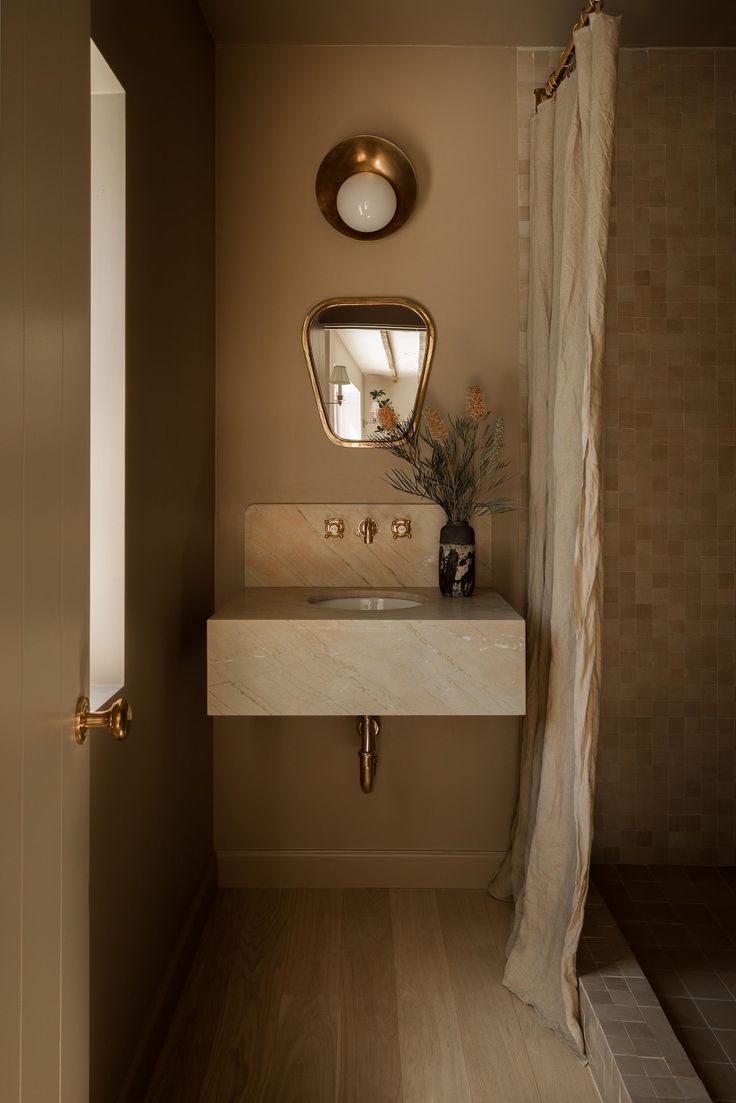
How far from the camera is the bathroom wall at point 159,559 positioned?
4.90 ft

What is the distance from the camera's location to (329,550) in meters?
2.47

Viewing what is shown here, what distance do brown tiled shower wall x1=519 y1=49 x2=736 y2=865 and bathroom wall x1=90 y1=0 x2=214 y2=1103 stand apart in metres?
0.99

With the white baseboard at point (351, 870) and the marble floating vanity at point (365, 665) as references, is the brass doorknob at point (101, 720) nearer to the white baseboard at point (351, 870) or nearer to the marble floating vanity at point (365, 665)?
the marble floating vanity at point (365, 665)

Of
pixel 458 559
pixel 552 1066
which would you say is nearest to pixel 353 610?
pixel 458 559

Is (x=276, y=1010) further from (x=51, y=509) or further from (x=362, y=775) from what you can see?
(x=51, y=509)

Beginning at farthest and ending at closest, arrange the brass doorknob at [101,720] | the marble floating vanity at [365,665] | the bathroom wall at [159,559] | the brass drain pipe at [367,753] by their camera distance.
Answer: the brass drain pipe at [367,753] < the marble floating vanity at [365,665] < the bathroom wall at [159,559] < the brass doorknob at [101,720]

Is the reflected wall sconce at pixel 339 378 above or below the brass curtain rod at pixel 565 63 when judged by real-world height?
below

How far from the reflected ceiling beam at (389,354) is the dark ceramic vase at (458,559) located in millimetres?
484

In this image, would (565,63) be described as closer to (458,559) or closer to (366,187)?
(366,187)

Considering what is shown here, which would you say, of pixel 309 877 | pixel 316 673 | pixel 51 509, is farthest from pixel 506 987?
pixel 51 509

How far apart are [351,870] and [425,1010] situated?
630 mm

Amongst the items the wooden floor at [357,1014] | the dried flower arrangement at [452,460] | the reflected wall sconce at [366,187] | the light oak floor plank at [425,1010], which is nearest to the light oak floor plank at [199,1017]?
the wooden floor at [357,1014]

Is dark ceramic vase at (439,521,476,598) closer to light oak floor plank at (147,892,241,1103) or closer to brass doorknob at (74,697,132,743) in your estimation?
light oak floor plank at (147,892,241,1103)

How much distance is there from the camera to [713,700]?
8.19ft
